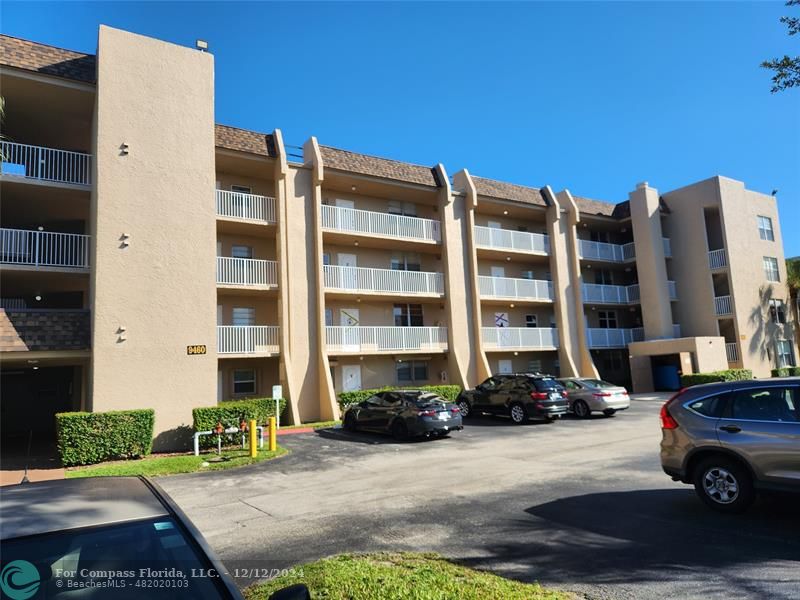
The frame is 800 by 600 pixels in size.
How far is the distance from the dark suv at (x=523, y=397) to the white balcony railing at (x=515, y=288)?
24.1 feet

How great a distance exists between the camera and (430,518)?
7355 millimetres

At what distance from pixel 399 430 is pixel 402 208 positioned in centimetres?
1339

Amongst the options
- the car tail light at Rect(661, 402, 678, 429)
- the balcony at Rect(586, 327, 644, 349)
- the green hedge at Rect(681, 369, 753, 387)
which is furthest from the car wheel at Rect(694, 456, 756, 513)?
the balcony at Rect(586, 327, 644, 349)

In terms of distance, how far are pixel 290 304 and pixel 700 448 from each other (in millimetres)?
16065

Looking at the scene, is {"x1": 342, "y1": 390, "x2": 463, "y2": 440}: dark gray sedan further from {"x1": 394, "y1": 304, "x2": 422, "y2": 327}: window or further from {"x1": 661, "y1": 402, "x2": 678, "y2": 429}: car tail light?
{"x1": 661, "y1": 402, "x2": 678, "y2": 429}: car tail light

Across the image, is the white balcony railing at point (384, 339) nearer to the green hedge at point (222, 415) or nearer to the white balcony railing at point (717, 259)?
the green hedge at point (222, 415)

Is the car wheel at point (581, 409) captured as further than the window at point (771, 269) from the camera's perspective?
No

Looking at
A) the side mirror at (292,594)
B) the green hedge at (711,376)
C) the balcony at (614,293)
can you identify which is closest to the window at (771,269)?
the balcony at (614,293)

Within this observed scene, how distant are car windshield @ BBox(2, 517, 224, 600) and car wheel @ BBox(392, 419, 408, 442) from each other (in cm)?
1341

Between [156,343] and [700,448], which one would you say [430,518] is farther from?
[156,343]

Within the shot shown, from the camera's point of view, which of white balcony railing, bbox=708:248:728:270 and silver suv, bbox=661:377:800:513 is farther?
white balcony railing, bbox=708:248:728:270

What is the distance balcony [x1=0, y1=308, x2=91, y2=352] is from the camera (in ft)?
46.6

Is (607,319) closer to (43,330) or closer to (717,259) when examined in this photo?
(717,259)

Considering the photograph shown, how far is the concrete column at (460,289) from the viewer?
24.7 meters
